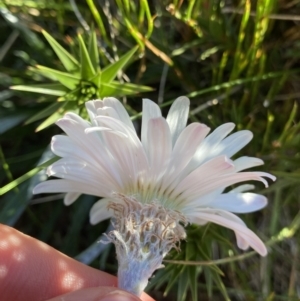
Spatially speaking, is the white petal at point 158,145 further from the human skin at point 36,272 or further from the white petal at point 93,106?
the human skin at point 36,272

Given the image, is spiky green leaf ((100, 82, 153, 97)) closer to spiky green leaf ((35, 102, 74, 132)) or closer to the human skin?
spiky green leaf ((35, 102, 74, 132))

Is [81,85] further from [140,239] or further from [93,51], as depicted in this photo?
[140,239]

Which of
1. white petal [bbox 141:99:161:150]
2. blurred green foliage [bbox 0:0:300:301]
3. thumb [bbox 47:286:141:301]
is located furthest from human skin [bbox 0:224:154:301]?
white petal [bbox 141:99:161:150]

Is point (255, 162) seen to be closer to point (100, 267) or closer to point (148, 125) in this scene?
point (148, 125)

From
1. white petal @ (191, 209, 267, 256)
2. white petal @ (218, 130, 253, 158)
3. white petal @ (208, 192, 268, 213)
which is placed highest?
white petal @ (218, 130, 253, 158)

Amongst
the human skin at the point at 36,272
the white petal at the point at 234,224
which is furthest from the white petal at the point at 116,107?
the human skin at the point at 36,272

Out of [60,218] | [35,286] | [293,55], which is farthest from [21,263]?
[293,55]

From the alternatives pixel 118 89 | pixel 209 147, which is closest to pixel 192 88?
pixel 118 89
